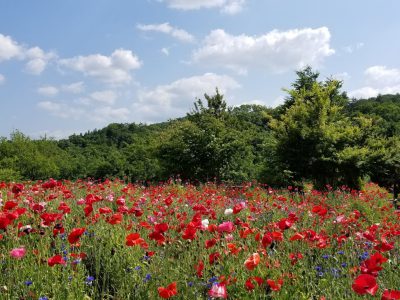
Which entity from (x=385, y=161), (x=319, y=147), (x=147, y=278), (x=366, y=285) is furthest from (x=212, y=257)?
(x=385, y=161)

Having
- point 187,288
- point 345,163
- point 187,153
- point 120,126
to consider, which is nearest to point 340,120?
point 345,163

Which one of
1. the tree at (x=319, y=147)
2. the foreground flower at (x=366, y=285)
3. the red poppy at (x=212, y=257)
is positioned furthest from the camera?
the tree at (x=319, y=147)

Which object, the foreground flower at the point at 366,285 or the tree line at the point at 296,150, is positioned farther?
the tree line at the point at 296,150

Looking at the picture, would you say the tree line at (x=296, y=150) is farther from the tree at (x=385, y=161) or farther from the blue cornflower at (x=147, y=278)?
the blue cornflower at (x=147, y=278)

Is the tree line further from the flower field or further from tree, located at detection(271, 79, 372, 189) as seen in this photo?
the flower field

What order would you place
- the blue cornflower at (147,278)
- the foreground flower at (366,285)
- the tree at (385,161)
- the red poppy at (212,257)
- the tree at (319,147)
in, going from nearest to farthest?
the foreground flower at (366,285), the red poppy at (212,257), the blue cornflower at (147,278), the tree at (319,147), the tree at (385,161)

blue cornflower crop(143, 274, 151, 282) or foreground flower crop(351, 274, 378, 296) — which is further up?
foreground flower crop(351, 274, 378, 296)

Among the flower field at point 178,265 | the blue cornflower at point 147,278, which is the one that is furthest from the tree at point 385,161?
the blue cornflower at point 147,278

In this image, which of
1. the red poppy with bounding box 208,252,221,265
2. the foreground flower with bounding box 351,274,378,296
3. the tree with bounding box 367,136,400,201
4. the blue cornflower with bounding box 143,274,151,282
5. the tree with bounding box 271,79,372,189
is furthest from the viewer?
the tree with bounding box 367,136,400,201

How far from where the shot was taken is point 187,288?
10.3ft

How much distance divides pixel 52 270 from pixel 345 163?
14.3 meters

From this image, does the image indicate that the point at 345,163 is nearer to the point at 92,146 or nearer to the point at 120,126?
the point at 92,146

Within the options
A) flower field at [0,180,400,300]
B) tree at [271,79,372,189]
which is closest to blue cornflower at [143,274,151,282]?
flower field at [0,180,400,300]

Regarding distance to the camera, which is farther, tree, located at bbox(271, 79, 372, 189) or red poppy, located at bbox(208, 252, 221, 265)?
tree, located at bbox(271, 79, 372, 189)
